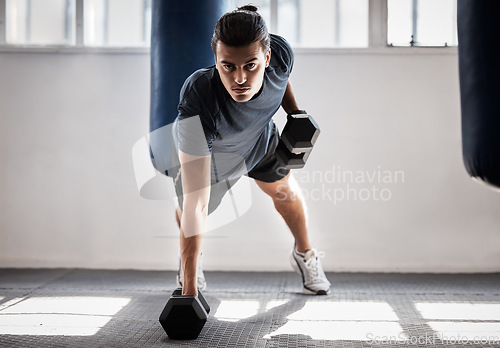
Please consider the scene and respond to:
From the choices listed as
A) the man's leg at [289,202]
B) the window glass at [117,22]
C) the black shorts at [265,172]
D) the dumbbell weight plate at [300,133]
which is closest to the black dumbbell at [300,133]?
the dumbbell weight plate at [300,133]

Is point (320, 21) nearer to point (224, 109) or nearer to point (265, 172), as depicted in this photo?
point (265, 172)

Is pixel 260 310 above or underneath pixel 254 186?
underneath

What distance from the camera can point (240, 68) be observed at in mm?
1547

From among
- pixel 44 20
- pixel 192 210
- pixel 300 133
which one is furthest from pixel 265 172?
pixel 44 20

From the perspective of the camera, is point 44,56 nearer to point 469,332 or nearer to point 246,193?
point 246,193

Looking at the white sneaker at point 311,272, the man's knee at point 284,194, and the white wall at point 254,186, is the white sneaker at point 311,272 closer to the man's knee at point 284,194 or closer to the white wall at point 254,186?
the man's knee at point 284,194

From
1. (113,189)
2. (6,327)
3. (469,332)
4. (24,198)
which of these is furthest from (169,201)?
(469,332)

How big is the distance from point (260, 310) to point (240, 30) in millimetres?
1069

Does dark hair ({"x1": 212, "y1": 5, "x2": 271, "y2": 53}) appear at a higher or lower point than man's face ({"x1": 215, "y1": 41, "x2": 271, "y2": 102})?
higher

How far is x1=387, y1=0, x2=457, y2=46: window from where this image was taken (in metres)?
2.89

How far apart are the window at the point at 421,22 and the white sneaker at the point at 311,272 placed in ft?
4.56

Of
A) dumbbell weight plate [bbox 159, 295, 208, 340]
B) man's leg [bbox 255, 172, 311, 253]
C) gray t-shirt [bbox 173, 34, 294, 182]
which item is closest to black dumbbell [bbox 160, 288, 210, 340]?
dumbbell weight plate [bbox 159, 295, 208, 340]

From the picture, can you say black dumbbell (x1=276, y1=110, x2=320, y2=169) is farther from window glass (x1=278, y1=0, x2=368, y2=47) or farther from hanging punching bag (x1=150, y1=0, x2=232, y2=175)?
window glass (x1=278, y1=0, x2=368, y2=47)

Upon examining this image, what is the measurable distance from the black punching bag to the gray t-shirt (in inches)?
24.7
